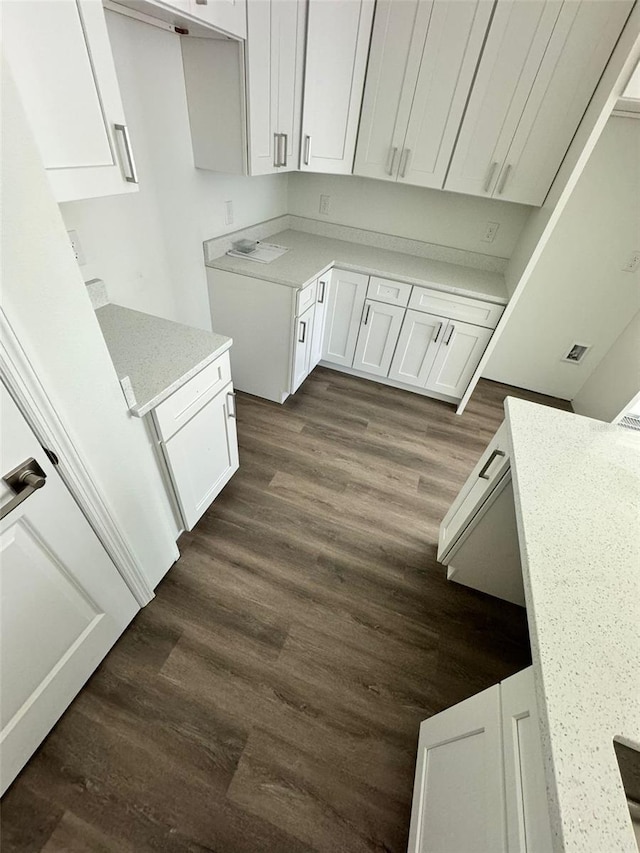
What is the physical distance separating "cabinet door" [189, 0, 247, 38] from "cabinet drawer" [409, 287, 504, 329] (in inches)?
57.9

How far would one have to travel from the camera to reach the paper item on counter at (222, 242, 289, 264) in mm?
2210

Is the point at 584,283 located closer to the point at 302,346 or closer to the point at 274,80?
the point at 302,346

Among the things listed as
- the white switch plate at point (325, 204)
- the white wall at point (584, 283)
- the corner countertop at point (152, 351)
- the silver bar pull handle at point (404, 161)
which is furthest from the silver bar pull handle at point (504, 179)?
the corner countertop at point (152, 351)

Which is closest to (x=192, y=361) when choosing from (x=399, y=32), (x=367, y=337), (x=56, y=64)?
(x=56, y=64)

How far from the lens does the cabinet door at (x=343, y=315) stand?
7.98 ft

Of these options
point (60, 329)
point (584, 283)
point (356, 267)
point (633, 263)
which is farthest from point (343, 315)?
point (60, 329)

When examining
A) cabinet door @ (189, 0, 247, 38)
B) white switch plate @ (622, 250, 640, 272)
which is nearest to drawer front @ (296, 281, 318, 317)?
cabinet door @ (189, 0, 247, 38)

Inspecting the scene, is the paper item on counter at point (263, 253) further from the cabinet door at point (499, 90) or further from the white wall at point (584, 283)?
the white wall at point (584, 283)

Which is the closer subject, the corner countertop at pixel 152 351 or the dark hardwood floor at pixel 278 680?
the dark hardwood floor at pixel 278 680

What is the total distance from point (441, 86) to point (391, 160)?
387mm

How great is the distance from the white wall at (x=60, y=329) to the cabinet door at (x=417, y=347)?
75.1 inches

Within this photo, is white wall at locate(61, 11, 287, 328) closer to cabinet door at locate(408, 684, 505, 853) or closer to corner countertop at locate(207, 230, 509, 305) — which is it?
corner countertop at locate(207, 230, 509, 305)

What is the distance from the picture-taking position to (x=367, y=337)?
8.60 ft

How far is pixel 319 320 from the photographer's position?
98.1 inches
